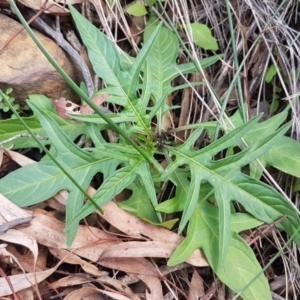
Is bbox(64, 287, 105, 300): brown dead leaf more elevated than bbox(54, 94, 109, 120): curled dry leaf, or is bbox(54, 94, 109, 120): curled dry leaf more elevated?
bbox(54, 94, 109, 120): curled dry leaf

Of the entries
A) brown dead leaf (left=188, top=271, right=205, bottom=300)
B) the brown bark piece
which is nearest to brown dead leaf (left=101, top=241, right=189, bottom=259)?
brown dead leaf (left=188, top=271, right=205, bottom=300)

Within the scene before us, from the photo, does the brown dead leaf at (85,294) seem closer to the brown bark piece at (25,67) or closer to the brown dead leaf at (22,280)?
the brown dead leaf at (22,280)

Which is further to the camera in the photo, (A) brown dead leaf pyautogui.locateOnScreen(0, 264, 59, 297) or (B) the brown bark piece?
(B) the brown bark piece

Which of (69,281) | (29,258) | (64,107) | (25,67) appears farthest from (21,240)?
(25,67)

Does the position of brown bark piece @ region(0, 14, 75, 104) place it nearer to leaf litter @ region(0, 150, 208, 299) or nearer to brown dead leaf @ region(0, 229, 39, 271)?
leaf litter @ region(0, 150, 208, 299)

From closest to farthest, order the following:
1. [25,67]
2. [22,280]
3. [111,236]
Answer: [22,280]
[111,236]
[25,67]

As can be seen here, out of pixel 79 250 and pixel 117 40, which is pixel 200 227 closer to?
pixel 79 250

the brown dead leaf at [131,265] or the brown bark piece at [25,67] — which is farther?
the brown bark piece at [25,67]

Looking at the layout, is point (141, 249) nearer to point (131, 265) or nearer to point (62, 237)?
point (131, 265)

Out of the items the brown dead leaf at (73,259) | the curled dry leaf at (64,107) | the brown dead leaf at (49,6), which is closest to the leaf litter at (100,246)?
the brown dead leaf at (73,259)
